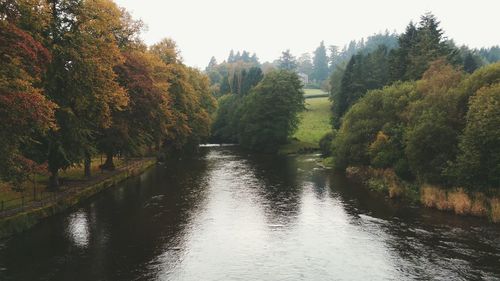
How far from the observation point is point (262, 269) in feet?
76.3

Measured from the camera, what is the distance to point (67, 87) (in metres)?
36.7

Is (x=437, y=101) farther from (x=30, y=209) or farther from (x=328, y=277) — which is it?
(x=30, y=209)

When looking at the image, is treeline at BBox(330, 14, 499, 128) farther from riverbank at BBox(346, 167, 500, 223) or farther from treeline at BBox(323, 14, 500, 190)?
riverbank at BBox(346, 167, 500, 223)

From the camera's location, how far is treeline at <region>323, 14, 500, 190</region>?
110ft

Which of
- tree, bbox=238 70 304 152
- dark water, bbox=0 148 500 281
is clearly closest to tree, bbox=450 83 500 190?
dark water, bbox=0 148 500 281

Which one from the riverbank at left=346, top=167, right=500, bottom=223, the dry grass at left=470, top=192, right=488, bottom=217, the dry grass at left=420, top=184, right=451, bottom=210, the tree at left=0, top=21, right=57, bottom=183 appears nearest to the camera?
the tree at left=0, top=21, right=57, bottom=183

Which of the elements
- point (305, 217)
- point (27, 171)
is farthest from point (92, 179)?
point (305, 217)

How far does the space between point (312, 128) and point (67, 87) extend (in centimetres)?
8180

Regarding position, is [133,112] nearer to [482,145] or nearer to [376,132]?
[376,132]

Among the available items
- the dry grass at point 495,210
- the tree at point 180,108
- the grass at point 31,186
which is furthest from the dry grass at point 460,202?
the tree at point 180,108

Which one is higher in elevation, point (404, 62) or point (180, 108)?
point (404, 62)

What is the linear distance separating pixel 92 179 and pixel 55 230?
54.9ft

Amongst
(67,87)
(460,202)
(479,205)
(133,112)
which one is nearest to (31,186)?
(67,87)

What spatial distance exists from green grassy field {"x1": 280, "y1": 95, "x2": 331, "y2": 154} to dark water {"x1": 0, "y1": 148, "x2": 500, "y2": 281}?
47.3 meters
